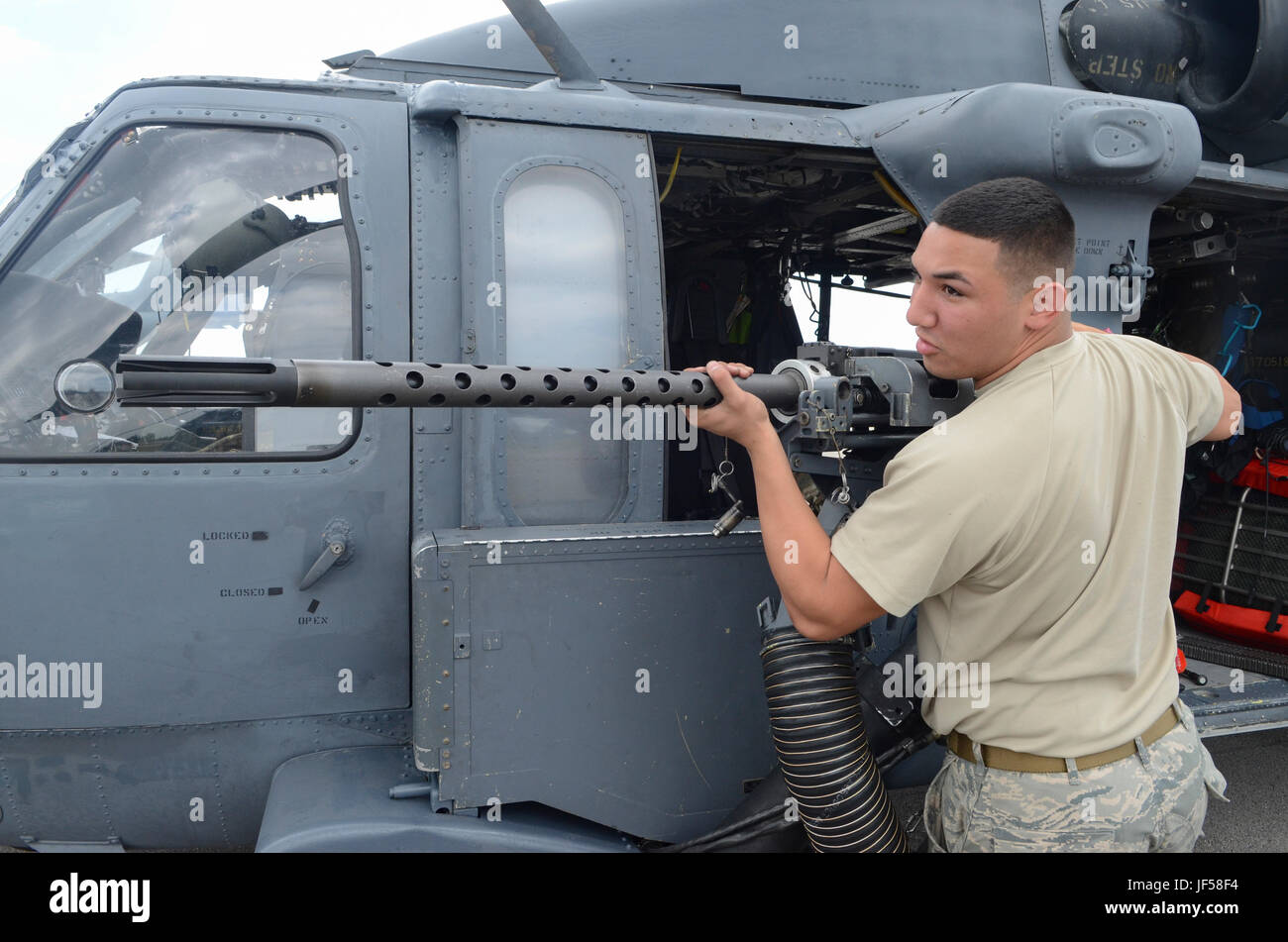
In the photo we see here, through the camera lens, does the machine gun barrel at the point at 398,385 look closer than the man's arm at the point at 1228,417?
Yes

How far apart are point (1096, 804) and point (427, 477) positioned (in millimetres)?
2055

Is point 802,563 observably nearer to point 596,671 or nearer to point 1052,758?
point 1052,758

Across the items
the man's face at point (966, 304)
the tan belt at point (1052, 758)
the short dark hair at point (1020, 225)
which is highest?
the short dark hair at point (1020, 225)

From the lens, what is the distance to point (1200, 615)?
5461 mm

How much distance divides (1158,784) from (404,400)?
1.88 meters

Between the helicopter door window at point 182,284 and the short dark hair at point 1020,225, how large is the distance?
6.25 ft

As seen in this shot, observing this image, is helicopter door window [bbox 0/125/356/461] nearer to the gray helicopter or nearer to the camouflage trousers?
the gray helicopter

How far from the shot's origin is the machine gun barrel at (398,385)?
1.93 m

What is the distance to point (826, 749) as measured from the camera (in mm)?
2383

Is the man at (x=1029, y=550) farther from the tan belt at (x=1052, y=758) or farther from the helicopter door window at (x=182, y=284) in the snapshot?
the helicopter door window at (x=182, y=284)

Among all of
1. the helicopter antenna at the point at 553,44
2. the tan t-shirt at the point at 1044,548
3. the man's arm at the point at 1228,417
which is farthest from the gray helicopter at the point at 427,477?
the man's arm at the point at 1228,417

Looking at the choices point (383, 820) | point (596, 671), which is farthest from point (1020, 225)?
point (383, 820)

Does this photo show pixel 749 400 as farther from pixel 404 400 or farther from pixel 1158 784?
pixel 1158 784

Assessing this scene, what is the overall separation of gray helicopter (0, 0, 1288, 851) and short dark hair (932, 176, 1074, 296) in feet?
1.74
